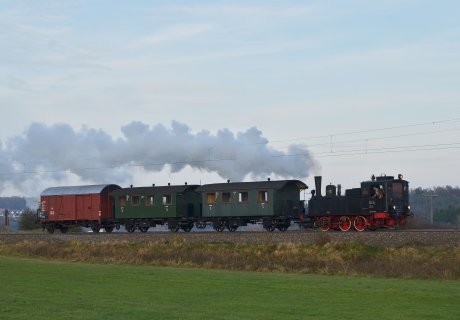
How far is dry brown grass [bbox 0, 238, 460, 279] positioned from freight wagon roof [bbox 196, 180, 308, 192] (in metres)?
9.27

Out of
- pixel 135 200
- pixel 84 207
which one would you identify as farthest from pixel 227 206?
pixel 84 207

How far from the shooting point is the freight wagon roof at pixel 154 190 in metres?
55.2

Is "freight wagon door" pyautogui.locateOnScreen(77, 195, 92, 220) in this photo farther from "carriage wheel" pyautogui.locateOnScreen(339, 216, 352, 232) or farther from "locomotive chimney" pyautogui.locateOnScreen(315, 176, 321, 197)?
"carriage wheel" pyautogui.locateOnScreen(339, 216, 352, 232)

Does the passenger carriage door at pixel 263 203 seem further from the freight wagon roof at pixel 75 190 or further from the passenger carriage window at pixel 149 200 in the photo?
the freight wagon roof at pixel 75 190

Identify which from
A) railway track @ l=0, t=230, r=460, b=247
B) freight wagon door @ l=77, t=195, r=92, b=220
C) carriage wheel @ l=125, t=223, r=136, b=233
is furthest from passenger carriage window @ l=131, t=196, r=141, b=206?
railway track @ l=0, t=230, r=460, b=247

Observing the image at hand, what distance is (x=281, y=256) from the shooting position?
35500mm

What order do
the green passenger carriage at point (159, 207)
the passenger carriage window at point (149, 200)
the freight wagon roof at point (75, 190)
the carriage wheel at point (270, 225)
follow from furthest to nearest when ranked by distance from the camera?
the freight wagon roof at point (75, 190)
the passenger carriage window at point (149, 200)
the green passenger carriage at point (159, 207)
the carriage wheel at point (270, 225)

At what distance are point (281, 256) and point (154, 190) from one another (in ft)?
74.0

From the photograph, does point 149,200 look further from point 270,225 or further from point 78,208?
point 270,225

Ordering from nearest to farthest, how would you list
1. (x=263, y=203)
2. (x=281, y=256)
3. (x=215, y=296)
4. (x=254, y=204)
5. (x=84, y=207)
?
(x=215, y=296) → (x=281, y=256) → (x=263, y=203) → (x=254, y=204) → (x=84, y=207)

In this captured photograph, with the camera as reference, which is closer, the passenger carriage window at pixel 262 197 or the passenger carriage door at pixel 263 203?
the passenger carriage door at pixel 263 203

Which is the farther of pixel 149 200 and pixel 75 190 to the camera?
pixel 75 190

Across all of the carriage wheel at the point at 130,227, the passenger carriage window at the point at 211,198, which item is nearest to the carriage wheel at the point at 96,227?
the carriage wheel at the point at 130,227

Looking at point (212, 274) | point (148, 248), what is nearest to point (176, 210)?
point (148, 248)
